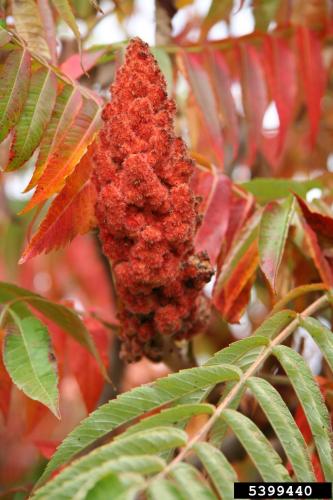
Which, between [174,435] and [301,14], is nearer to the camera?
[174,435]

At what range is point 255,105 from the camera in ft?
7.59

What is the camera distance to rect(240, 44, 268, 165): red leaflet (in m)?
2.30

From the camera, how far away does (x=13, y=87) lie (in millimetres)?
1531

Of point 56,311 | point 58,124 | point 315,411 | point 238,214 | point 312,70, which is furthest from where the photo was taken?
point 312,70

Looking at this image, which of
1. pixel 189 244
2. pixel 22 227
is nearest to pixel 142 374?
pixel 22 227

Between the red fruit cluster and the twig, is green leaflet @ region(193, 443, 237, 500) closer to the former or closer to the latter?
the twig

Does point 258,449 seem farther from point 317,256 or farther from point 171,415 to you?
point 317,256

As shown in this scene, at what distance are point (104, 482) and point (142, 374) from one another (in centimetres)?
285

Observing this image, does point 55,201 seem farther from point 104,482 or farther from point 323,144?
point 323,144

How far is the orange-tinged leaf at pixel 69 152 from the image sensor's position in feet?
4.91

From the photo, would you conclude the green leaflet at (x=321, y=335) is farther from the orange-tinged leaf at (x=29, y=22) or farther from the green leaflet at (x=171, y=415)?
the orange-tinged leaf at (x=29, y=22)

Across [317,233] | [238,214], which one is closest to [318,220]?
[317,233]

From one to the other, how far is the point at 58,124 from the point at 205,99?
0.62m

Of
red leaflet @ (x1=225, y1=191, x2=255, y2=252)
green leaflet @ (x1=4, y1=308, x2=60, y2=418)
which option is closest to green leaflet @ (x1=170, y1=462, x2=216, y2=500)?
green leaflet @ (x1=4, y1=308, x2=60, y2=418)
